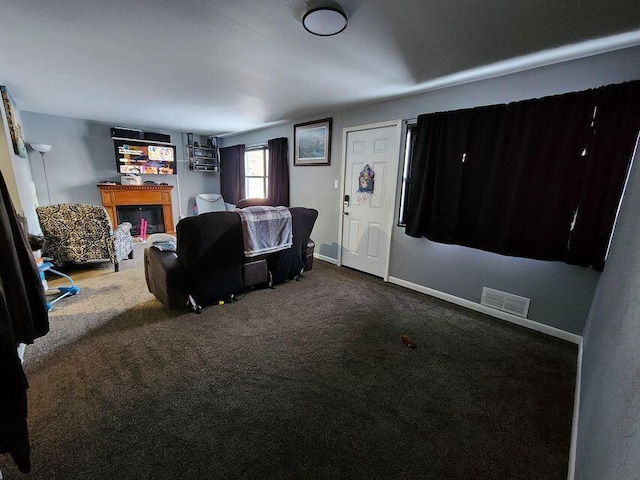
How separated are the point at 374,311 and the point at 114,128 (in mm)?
5937

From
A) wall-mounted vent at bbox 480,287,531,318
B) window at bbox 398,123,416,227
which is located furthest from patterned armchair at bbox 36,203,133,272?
wall-mounted vent at bbox 480,287,531,318

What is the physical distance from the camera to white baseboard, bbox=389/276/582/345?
2348mm

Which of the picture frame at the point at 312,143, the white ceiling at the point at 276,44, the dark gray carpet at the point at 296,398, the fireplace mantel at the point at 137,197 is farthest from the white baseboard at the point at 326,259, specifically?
the fireplace mantel at the point at 137,197

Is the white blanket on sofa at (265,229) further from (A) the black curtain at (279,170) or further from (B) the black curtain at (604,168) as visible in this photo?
(B) the black curtain at (604,168)

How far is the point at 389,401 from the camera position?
1.64 m

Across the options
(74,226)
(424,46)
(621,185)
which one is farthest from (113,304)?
(621,185)

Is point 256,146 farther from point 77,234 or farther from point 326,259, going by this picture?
point 77,234

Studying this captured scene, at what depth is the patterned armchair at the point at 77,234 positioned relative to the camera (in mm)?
3219

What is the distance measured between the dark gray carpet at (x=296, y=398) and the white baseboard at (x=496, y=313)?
94 mm

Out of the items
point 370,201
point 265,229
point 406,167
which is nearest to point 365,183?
point 370,201

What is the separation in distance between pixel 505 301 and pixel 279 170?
12.9 ft

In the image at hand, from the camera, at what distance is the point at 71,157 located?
508cm

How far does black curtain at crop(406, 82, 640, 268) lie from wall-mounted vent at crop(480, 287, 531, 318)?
0.44m

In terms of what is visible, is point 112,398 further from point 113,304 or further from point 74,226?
point 74,226
